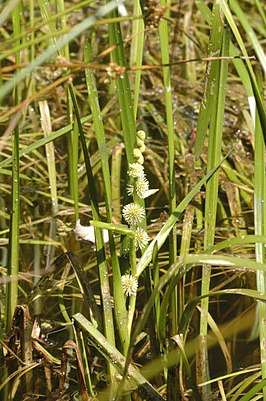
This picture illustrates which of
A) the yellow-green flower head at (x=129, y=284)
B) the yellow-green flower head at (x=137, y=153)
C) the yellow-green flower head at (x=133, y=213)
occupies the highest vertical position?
the yellow-green flower head at (x=137, y=153)

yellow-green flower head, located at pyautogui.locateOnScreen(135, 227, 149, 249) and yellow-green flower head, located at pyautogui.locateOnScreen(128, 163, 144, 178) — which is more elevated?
yellow-green flower head, located at pyautogui.locateOnScreen(128, 163, 144, 178)

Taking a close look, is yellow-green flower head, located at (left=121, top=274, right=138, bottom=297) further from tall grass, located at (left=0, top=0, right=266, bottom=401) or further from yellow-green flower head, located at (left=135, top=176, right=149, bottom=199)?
yellow-green flower head, located at (left=135, top=176, right=149, bottom=199)

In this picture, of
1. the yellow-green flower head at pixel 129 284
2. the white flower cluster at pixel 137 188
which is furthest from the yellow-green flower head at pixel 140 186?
the yellow-green flower head at pixel 129 284

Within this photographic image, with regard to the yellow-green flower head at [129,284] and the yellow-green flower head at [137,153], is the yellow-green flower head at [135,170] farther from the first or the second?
the yellow-green flower head at [129,284]

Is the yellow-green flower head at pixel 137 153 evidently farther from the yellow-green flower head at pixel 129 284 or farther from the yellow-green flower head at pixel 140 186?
the yellow-green flower head at pixel 129 284

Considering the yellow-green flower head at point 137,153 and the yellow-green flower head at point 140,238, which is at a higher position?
the yellow-green flower head at point 137,153

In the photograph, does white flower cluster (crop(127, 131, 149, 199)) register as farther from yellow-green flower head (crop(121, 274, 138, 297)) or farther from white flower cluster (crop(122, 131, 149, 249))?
yellow-green flower head (crop(121, 274, 138, 297))

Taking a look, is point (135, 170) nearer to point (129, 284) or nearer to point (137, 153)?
point (137, 153)

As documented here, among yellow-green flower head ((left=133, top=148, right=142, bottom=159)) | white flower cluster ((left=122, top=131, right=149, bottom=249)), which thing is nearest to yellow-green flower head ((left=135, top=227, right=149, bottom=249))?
white flower cluster ((left=122, top=131, right=149, bottom=249))

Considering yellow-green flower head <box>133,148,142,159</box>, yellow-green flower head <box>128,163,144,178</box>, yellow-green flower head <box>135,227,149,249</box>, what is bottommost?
yellow-green flower head <box>135,227,149,249</box>
